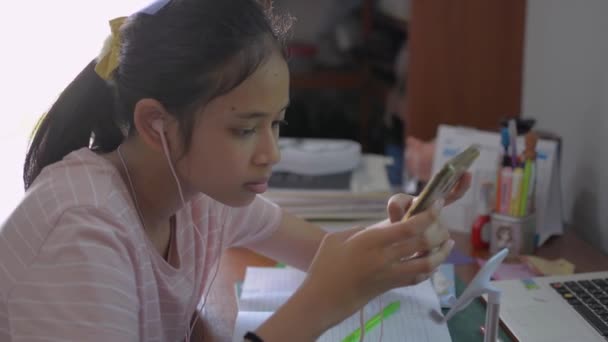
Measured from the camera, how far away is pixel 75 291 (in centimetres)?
57

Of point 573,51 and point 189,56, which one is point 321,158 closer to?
point 573,51

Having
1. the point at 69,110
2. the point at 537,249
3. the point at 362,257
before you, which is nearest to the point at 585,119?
the point at 537,249

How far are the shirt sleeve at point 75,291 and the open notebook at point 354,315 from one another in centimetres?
17

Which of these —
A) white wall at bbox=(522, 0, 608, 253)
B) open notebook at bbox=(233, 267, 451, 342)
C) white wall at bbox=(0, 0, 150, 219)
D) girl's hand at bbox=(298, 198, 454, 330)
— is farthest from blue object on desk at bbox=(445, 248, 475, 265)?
white wall at bbox=(0, 0, 150, 219)

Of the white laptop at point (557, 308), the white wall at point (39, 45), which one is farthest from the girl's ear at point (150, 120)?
the white wall at point (39, 45)

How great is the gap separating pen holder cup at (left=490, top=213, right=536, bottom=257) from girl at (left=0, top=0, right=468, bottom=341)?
0.33 meters

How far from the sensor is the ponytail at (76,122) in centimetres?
75

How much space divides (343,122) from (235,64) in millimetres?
1869

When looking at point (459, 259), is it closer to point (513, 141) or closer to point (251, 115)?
point (513, 141)

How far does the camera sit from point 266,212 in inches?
36.2

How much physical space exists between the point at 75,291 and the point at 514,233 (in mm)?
672

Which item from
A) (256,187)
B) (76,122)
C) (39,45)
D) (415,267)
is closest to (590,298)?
(415,267)

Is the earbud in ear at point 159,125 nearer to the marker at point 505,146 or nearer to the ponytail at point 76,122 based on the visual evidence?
the ponytail at point 76,122

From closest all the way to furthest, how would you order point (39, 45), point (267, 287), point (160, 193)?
point (160, 193) → point (267, 287) → point (39, 45)
